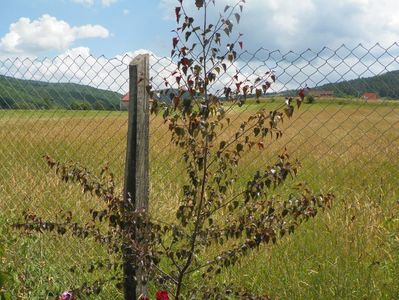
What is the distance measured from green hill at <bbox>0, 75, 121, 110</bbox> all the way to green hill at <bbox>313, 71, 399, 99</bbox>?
56.3 inches

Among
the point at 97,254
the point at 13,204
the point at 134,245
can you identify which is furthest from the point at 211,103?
the point at 13,204

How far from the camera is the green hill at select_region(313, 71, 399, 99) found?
3.35 m

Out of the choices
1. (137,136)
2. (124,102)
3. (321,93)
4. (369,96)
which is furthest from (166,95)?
(369,96)

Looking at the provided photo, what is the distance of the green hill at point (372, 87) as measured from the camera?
3350mm

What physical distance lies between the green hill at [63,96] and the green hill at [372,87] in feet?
4.69

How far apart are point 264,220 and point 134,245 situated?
67 cm

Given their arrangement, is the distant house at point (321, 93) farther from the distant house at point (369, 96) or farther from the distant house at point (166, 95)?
the distant house at point (166, 95)

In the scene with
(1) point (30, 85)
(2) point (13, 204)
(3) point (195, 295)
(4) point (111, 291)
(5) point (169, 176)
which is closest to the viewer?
(3) point (195, 295)

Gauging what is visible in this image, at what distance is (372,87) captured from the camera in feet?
11.1

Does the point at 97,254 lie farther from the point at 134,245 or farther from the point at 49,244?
the point at 134,245

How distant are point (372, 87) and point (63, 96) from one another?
2652 millimetres

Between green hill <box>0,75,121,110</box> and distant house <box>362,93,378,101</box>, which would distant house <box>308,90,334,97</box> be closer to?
distant house <box>362,93,378,101</box>

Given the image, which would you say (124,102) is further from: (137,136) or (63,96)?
(63,96)

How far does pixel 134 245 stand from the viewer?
3043 millimetres
